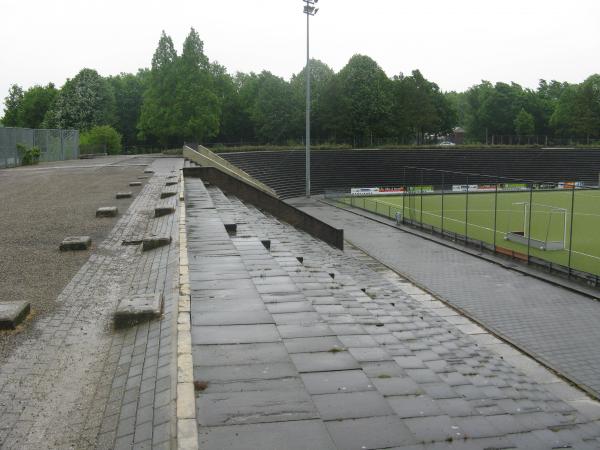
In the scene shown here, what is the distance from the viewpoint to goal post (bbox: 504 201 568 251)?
28.4 m

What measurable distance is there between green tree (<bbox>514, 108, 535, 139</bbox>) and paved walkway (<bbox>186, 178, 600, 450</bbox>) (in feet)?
304

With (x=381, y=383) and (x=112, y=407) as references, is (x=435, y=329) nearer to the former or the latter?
(x=381, y=383)

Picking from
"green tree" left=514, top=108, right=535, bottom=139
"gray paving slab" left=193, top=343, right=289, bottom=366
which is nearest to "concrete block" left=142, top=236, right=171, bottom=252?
"gray paving slab" left=193, top=343, right=289, bottom=366

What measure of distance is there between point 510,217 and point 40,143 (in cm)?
3326

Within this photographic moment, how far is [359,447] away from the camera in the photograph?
5.13m

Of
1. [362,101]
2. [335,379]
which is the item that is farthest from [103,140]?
[335,379]

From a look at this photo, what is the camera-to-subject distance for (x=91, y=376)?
7180 millimetres

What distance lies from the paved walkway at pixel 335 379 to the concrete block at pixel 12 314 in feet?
7.86

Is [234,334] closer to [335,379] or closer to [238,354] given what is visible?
[238,354]

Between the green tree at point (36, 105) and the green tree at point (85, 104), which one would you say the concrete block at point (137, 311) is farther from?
the green tree at point (36, 105)

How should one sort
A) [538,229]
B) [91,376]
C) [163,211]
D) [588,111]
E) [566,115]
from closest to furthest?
1. [91,376]
2. [163,211]
3. [538,229]
4. [588,111]
5. [566,115]

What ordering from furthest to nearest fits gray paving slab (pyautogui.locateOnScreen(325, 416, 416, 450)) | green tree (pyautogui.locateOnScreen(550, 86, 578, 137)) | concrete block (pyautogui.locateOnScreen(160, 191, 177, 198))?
green tree (pyautogui.locateOnScreen(550, 86, 578, 137)), concrete block (pyautogui.locateOnScreen(160, 191, 177, 198)), gray paving slab (pyautogui.locateOnScreen(325, 416, 416, 450))

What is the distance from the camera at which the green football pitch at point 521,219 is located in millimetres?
27666

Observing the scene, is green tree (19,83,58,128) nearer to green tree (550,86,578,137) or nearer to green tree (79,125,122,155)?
green tree (79,125,122,155)
